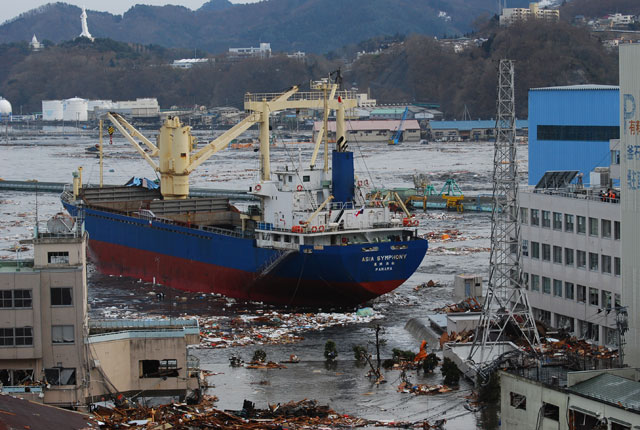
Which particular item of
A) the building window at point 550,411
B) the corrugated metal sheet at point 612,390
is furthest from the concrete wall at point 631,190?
the building window at point 550,411

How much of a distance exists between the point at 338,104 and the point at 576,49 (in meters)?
130

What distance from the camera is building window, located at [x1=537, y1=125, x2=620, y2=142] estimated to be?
56562mm

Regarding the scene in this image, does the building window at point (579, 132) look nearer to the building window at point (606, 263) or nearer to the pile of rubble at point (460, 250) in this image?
the pile of rubble at point (460, 250)

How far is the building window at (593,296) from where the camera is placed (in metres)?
30.9

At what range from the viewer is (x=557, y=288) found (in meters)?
32.7

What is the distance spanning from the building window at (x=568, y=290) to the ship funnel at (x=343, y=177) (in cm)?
997

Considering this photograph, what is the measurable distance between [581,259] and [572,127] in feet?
90.7

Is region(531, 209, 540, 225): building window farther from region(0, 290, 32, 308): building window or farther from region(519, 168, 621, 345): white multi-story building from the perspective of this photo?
region(0, 290, 32, 308): building window

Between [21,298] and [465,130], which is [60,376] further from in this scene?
[465,130]

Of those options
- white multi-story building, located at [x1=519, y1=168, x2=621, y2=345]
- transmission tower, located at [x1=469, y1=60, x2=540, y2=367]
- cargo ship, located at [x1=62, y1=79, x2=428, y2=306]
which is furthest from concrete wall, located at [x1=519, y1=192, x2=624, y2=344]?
cargo ship, located at [x1=62, y1=79, x2=428, y2=306]

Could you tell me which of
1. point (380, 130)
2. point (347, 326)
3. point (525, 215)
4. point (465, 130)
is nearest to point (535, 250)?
point (525, 215)

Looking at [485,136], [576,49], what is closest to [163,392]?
[485,136]

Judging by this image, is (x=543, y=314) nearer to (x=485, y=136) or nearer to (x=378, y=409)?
(x=378, y=409)

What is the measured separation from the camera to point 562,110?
5872cm
